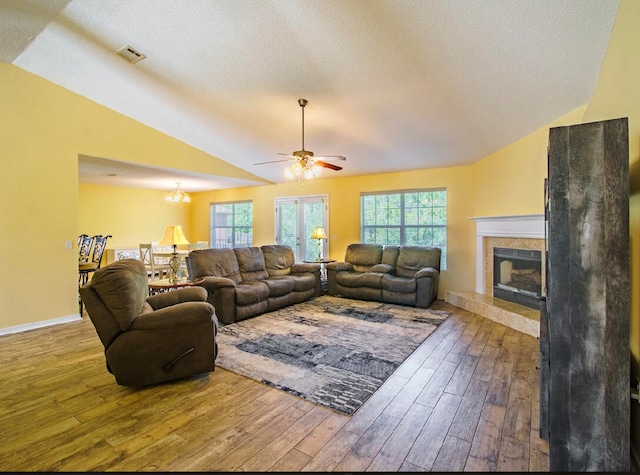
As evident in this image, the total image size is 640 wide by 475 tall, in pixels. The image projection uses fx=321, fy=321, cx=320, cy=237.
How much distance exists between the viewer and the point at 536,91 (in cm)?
331

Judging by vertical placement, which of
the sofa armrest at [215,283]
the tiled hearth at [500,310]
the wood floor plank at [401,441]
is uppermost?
the sofa armrest at [215,283]

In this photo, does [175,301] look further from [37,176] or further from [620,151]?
[620,151]

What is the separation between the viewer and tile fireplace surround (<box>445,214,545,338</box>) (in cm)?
406

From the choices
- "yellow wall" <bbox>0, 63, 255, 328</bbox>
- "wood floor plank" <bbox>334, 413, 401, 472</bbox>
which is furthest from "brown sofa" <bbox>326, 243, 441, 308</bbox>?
"yellow wall" <bbox>0, 63, 255, 328</bbox>

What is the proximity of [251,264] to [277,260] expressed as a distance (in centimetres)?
61

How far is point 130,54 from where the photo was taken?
3.60 metres

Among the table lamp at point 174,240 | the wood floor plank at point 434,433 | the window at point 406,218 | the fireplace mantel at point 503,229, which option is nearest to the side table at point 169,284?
the table lamp at point 174,240

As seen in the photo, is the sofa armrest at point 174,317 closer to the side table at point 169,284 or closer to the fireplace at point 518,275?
the side table at point 169,284

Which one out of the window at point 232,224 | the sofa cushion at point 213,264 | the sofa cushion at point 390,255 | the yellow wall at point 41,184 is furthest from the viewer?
the window at point 232,224

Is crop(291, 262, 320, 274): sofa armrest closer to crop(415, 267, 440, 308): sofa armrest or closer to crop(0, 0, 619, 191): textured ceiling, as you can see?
crop(415, 267, 440, 308): sofa armrest

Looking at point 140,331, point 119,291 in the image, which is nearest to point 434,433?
point 140,331

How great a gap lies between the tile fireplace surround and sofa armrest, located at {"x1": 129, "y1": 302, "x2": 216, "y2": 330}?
3.67m

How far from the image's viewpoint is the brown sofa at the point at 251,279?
441 cm

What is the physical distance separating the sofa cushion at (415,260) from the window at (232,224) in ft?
13.8
